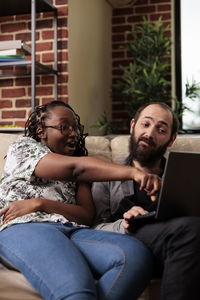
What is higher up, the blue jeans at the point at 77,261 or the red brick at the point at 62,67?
the red brick at the point at 62,67

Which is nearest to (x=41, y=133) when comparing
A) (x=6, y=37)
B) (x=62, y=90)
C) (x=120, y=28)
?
(x=62, y=90)

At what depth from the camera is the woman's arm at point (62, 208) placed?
1.34 metres

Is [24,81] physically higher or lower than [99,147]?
higher

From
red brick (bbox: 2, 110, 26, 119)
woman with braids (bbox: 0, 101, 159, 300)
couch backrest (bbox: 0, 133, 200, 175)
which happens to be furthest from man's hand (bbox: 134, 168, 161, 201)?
red brick (bbox: 2, 110, 26, 119)

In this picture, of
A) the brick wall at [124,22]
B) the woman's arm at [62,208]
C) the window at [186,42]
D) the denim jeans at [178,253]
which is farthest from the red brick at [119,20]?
the denim jeans at [178,253]

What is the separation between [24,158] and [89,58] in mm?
2081

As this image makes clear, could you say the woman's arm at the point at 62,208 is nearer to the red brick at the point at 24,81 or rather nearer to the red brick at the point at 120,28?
the red brick at the point at 24,81

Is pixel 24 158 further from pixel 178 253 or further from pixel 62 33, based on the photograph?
pixel 62 33

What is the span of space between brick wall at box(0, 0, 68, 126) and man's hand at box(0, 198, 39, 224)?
1.59 meters

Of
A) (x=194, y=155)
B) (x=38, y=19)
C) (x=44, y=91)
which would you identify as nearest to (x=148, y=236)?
(x=194, y=155)

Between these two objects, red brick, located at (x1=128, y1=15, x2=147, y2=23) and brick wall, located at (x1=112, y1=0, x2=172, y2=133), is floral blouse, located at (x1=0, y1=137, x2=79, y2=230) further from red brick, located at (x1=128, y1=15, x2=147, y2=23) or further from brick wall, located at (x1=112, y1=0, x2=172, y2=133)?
red brick, located at (x1=128, y1=15, x2=147, y2=23)

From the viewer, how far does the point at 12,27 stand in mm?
2918

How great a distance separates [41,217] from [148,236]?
39 centimetres

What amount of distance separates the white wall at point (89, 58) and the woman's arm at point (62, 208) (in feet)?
4.83
